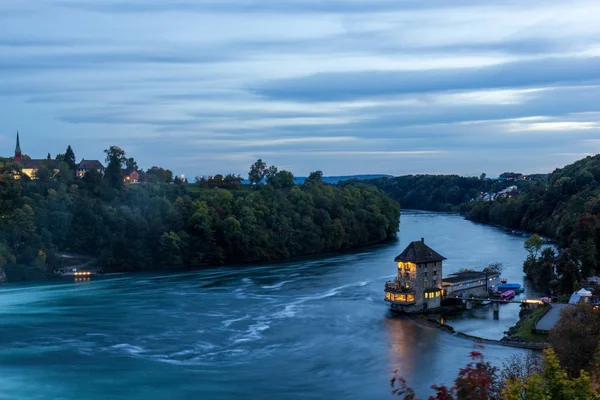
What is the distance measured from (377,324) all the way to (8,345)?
43.4 ft

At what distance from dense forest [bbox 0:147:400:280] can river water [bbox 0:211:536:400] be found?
528cm

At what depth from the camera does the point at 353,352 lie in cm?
2216

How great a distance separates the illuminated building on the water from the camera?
28.6 m

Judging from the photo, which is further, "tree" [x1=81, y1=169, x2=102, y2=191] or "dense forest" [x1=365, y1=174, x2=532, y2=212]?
"dense forest" [x1=365, y1=174, x2=532, y2=212]

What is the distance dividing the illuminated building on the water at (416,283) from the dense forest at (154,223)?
19261 mm

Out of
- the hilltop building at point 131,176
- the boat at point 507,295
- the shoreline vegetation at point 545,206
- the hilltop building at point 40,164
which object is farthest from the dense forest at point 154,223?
the boat at point 507,295

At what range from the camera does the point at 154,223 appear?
4612 centimetres

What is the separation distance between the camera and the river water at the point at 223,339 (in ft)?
61.5

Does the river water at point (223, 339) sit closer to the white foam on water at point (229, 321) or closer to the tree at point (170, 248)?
the white foam on water at point (229, 321)

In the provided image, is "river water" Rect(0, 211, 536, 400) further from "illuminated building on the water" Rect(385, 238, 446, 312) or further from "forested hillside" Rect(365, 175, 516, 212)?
"forested hillside" Rect(365, 175, 516, 212)

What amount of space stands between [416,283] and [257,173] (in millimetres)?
41220

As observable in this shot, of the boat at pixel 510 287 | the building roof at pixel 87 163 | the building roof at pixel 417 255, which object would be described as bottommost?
the boat at pixel 510 287

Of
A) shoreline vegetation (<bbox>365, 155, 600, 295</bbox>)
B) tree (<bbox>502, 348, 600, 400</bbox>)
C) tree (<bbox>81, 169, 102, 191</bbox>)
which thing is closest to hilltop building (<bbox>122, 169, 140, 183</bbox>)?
tree (<bbox>81, 169, 102, 191</bbox>)

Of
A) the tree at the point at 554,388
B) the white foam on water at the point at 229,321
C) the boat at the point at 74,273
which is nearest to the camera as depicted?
the tree at the point at 554,388
